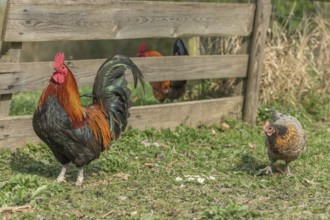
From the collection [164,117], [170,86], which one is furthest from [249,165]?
[170,86]

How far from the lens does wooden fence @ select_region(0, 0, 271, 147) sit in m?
6.75

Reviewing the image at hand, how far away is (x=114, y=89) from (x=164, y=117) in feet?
6.78

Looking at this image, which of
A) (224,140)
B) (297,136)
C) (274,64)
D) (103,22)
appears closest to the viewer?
(297,136)

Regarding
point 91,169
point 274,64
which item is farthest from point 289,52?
point 91,169

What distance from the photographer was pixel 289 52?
33.0ft

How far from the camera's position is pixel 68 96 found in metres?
5.89

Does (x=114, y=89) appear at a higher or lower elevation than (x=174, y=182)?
higher

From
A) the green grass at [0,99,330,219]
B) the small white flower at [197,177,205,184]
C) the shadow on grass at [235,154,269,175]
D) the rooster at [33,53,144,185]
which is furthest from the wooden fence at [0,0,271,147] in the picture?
the small white flower at [197,177,205,184]

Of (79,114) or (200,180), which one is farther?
(200,180)

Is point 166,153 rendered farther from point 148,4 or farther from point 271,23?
point 271,23

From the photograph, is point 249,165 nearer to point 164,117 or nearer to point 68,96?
point 164,117

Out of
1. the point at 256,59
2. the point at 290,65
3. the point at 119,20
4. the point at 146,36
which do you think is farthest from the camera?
the point at 290,65

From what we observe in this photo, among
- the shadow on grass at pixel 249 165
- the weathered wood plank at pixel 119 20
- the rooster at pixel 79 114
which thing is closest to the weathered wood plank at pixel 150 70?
the weathered wood plank at pixel 119 20

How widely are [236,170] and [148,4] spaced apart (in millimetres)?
2333
